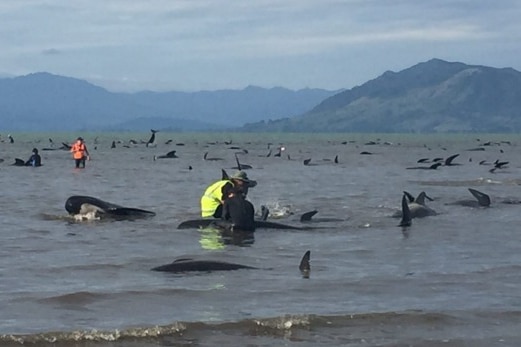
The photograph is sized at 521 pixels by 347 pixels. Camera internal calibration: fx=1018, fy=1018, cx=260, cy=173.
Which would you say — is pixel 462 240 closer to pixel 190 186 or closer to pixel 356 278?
pixel 356 278

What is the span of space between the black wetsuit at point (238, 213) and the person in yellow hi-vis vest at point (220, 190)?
0.19 m

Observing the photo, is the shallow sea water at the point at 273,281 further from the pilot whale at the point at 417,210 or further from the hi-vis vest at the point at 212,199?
the hi-vis vest at the point at 212,199

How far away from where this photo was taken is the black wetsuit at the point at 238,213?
19.4 m

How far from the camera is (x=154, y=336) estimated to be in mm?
11602

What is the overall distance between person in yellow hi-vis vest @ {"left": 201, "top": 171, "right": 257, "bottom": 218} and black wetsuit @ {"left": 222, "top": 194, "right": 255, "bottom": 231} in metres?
0.19

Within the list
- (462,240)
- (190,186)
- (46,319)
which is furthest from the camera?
(190,186)

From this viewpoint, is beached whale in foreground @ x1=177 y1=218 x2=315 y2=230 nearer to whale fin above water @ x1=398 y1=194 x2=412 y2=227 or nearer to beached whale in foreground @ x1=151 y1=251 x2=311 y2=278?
whale fin above water @ x1=398 y1=194 x2=412 y2=227

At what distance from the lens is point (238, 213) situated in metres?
19.5

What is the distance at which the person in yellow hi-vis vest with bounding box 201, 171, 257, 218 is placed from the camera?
19281 mm

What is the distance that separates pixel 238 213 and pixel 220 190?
142cm

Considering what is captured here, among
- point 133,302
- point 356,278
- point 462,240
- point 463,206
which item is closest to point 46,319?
point 133,302

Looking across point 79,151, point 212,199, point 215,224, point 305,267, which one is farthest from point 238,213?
point 79,151

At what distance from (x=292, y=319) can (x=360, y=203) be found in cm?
1716

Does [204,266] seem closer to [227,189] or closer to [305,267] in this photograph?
[305,267]
